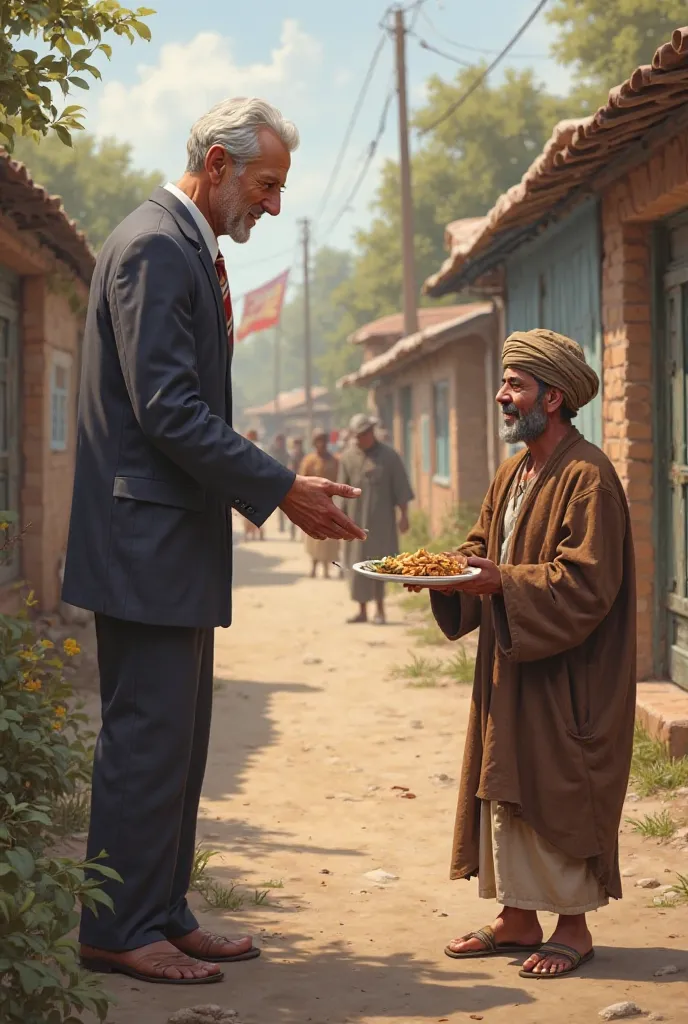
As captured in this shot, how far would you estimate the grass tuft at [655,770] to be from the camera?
6.02m

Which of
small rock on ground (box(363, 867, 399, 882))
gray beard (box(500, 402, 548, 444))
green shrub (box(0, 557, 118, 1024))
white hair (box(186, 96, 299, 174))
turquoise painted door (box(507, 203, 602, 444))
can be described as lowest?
small rock on ground (box(363, 867, 399, 882))

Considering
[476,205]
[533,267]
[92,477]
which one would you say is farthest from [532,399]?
[476,205]

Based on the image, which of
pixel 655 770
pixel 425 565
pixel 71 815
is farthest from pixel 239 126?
Answer: pixel 655 770

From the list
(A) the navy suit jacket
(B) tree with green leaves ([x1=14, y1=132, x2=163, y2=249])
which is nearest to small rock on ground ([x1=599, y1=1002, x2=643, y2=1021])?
(A) the navy suit jacket

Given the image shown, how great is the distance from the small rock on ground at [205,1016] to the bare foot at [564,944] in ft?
3.00

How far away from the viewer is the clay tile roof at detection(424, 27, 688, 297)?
5.02 meters

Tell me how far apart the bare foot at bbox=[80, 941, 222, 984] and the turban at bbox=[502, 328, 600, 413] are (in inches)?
75.9

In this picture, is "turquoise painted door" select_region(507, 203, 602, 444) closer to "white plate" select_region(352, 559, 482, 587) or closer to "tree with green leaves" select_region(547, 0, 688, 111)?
"white plate" select_region(352, 559, 482, 587)

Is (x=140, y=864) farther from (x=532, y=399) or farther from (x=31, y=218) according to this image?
(x=31, y=218)

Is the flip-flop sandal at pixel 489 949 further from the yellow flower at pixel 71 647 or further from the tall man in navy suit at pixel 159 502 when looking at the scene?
the yellow flower at pixel 71 647

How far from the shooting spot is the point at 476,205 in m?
41.8

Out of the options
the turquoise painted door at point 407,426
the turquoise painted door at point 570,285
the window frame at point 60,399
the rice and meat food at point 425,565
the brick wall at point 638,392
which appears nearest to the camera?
the rice and meat food at point 425,565

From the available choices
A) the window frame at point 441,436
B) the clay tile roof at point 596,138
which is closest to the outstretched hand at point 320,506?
the clay tile roof at point 596,138

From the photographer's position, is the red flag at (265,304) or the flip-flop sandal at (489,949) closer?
the flip-flop sandal at (489,949)
